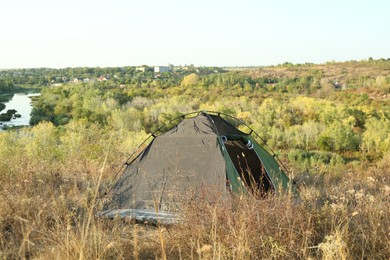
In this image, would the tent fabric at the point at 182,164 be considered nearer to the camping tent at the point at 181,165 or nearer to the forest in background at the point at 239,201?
the camping tent at the point at 181,165

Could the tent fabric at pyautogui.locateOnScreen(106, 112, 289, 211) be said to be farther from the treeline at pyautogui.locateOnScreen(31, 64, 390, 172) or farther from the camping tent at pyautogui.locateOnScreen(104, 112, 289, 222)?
the treeline at pyautogui.locateOnScreen(31, 64, 390, 172)

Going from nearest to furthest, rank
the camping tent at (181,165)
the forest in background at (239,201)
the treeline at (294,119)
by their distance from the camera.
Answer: the forest in background at (239,201)
the camping tent at (181,165)
the treeline at (294,119)

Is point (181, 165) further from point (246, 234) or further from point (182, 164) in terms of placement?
point (246, 234)

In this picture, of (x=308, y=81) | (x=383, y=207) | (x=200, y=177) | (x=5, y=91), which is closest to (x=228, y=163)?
(x=200, y=177)

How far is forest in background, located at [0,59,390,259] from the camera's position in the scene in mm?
2811

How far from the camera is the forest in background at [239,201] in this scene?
2.81 m

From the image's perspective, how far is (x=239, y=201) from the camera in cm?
317

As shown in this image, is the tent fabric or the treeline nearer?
the tent fabric

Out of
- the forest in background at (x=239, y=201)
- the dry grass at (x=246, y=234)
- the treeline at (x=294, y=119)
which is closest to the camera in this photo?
the dry grass at (x=246, y=234)

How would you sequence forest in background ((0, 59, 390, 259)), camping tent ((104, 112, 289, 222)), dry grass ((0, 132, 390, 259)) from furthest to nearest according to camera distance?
camping tent ((104, 112, 289, 222)) < forest in background ((0, 59, 390, 259)) < dry grass ((0, 132, 390, 259))

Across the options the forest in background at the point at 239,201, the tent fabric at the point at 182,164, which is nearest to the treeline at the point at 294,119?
the forest in background at the point at 239,201

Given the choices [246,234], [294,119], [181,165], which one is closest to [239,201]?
[246,234]

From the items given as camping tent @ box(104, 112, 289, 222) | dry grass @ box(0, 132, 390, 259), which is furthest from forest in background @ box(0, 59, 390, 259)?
camping tent @ box(104, 112, 289, 222)

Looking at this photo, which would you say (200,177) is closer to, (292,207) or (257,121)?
(292,207)
